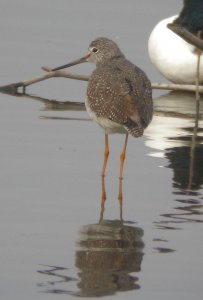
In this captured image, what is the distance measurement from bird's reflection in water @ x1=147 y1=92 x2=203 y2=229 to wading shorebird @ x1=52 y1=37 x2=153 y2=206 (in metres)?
0.52

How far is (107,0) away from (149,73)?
2.99m

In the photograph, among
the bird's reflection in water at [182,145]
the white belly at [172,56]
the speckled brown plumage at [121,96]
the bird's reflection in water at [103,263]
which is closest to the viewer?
the bird's reflection in water at [103,263]

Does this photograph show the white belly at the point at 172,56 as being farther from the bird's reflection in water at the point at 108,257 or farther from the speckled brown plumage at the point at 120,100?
the bird's reflection in water at the point at 108,257

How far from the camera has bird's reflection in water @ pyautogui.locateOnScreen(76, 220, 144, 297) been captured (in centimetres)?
731

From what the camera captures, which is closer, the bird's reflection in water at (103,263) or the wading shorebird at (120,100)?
the bird's reflection in water at (103,263)

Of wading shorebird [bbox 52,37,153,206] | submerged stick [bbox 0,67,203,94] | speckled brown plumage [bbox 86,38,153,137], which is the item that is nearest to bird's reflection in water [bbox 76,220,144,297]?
wading shorebird [bbox 52,37,153,206]

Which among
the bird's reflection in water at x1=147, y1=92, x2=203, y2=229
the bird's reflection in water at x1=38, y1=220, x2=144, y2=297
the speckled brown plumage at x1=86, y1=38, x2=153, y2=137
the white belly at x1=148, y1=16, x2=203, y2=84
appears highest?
the white belly at x1=148, y1=16, x2=203, y2=84

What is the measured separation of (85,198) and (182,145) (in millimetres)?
1980

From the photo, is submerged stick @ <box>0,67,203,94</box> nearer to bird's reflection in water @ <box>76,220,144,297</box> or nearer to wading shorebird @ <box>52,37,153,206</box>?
wading shorebird @ <box>52,37,153,206</box>

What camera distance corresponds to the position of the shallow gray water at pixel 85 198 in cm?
743

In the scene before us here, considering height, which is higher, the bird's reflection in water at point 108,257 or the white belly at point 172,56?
the white belly at point 172,56

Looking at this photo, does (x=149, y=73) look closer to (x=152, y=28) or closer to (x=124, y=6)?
(x=152, y=28)

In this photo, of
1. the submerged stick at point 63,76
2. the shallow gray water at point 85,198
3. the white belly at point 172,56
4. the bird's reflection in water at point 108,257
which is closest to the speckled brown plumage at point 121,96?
the shallow gray water at point 85,198

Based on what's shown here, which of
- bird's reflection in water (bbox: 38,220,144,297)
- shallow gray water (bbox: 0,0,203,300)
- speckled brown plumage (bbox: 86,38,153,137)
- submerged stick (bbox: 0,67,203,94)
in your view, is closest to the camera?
bird's reflection in water (bbox: 38,220,144,297)
